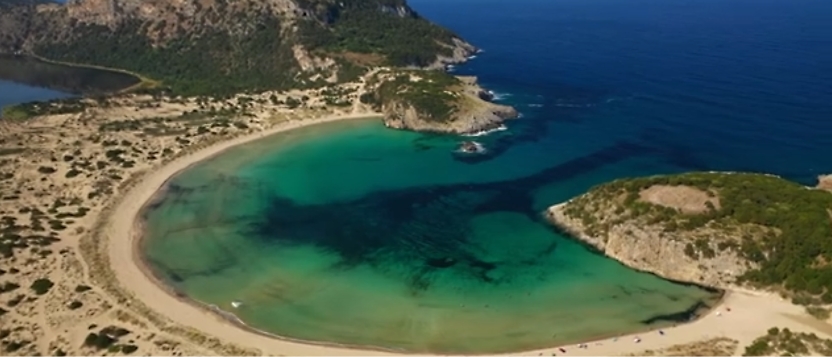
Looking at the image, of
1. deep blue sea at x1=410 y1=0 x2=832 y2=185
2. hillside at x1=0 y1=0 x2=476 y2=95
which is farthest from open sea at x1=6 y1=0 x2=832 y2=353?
hillside at x1=0 y1=0 x2=476 y2=95

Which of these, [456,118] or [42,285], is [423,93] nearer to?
[456,118]

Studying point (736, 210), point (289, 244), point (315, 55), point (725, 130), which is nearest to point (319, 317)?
point (289, 244)

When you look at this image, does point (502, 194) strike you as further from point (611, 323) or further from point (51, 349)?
point (51, 349)

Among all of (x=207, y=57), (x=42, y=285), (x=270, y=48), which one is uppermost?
(x=270, y=48)

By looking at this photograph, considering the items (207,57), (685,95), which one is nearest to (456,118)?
(685,95)

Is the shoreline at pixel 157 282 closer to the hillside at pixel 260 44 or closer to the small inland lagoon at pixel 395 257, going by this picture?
the small inland lagoon at pixel 395 257

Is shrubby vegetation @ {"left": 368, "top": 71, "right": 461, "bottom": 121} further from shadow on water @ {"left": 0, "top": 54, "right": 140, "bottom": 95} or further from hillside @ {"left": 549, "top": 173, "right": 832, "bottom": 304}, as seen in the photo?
shadow on water @ {"left": 0, "top": 54, "right": 140, "bottom": 95}
